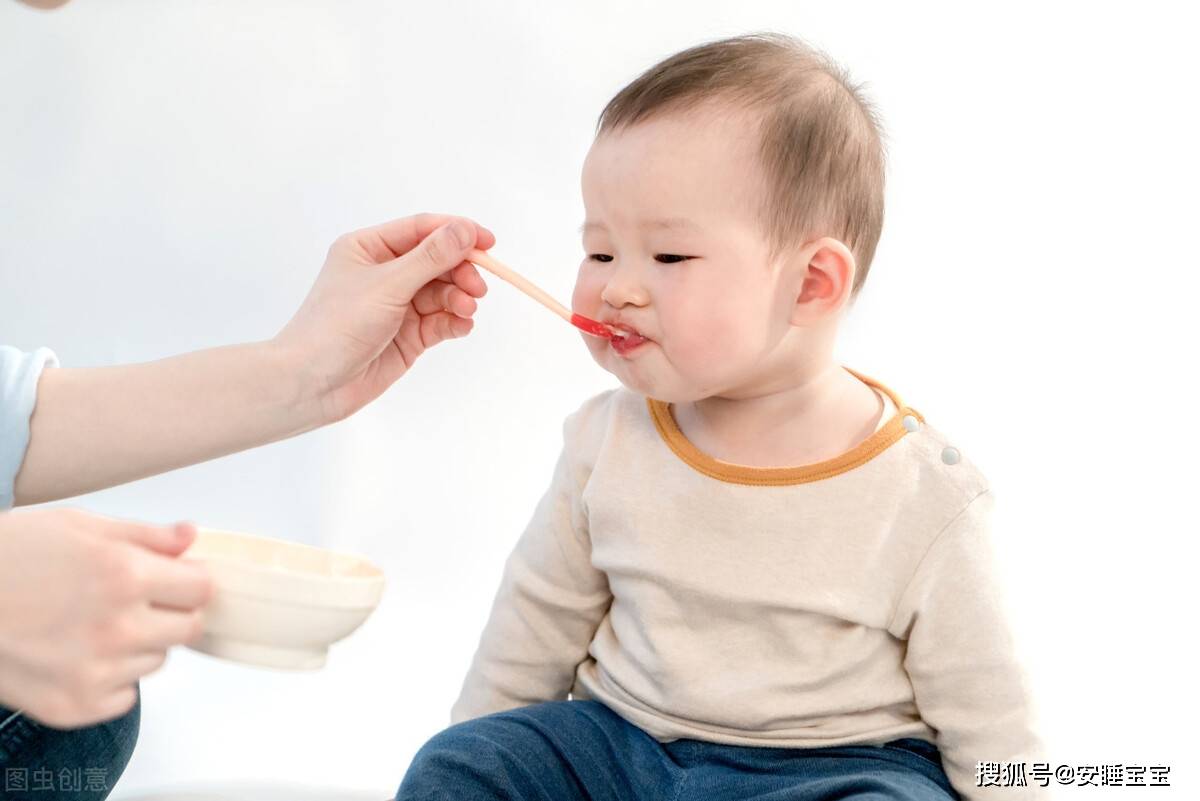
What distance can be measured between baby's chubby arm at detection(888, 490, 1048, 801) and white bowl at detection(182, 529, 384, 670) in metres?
0.55

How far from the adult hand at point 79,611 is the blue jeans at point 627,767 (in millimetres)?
490

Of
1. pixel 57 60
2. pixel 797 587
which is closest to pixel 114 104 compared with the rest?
pixel 57 60

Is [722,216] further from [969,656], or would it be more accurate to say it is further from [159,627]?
[159,627]

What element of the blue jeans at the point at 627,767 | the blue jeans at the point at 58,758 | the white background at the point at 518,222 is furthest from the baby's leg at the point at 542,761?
the white background at the point at 518,222

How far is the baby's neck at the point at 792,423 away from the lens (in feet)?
4.54

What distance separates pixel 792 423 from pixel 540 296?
281 mm

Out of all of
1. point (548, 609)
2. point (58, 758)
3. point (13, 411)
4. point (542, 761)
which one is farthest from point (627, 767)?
point (13, 411)

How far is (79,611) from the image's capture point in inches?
33.0

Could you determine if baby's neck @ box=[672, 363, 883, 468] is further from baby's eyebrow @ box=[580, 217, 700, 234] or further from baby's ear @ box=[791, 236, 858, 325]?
baby's eyebrow @ box=[580, 217, 700, 234]

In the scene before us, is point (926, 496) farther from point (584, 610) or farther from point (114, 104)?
point (114, 104)

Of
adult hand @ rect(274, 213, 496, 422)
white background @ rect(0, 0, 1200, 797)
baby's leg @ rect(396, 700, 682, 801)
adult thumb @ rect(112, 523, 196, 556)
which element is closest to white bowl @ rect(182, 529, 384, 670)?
adult thumb @ rect(112, 523, 196, 556)

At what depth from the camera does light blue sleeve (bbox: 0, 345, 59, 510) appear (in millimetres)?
1332

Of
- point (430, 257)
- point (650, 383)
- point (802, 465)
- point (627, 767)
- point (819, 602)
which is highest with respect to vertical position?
point (430, 257)

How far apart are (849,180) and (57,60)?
1.46 metres
